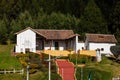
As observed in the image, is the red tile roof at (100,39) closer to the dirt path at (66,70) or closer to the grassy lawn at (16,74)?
the dirt path at (66,70)

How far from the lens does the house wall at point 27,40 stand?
86.2 metres

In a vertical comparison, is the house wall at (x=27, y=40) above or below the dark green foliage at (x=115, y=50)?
above

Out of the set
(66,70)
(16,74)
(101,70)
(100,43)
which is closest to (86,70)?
(101,70)

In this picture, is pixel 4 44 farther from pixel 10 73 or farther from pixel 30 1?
pixel 10 73

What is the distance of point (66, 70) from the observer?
68.5 meters

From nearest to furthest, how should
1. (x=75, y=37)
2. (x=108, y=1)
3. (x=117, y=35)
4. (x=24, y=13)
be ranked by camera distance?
(x=75, y=37) → (x=117, y=35) → (x=24, y=13) → (x=108, y=1)

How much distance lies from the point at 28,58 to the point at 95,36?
20.4 m

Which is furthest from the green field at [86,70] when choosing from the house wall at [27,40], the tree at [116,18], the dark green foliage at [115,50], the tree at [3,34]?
the tree at [3,34]

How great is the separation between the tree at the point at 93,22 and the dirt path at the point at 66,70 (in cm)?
2950

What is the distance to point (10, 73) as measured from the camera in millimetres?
65625

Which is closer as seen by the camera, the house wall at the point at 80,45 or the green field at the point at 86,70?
the green field at the point at 86,70

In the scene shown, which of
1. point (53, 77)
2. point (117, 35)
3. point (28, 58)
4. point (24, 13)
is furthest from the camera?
point (24, 13)

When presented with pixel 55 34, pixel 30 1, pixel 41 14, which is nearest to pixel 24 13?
pixel 41 14

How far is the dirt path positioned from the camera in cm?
6556
